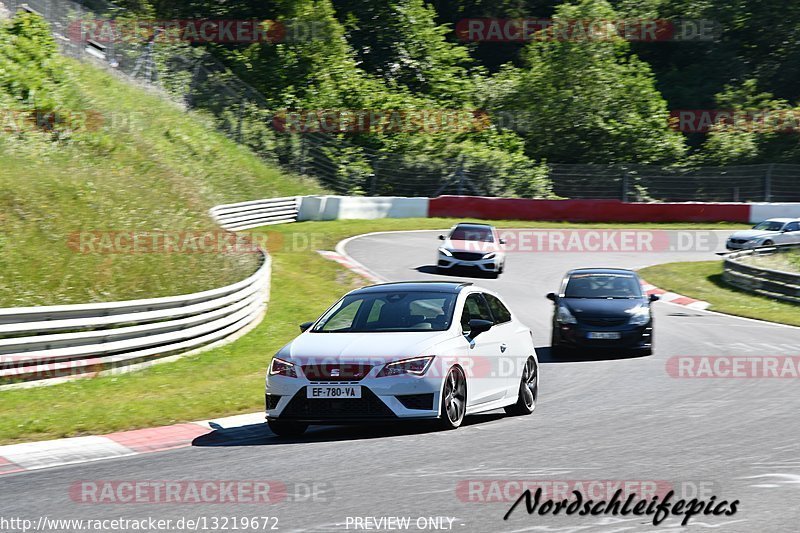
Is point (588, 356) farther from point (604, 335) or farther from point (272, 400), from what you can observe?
point (272, 400)

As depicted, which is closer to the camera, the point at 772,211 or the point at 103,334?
the point at 103,334

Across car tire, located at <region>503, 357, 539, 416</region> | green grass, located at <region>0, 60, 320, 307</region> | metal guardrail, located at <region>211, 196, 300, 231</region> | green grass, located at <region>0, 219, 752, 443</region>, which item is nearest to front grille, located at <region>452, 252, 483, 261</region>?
green grass, located at <region>0, 219, 752, 443</region>

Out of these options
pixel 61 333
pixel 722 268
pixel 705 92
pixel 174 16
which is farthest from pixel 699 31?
pixel 61 333

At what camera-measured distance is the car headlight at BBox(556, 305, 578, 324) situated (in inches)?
713

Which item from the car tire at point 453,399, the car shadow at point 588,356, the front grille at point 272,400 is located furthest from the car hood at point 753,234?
the front grille at point 272,400

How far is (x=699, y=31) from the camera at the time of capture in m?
69.8

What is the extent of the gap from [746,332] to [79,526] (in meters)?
17.6

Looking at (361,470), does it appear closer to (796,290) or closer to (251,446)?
(251,446)

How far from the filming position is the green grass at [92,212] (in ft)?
55.8

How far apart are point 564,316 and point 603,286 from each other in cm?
146

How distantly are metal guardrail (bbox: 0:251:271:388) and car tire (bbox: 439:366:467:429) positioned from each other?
588 centimetres

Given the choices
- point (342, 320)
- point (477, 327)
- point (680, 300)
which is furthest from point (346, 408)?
point (680, 300)

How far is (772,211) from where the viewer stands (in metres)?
46.2

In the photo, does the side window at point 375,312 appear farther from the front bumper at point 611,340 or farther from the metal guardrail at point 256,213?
the metal guardrail at point 256,213
